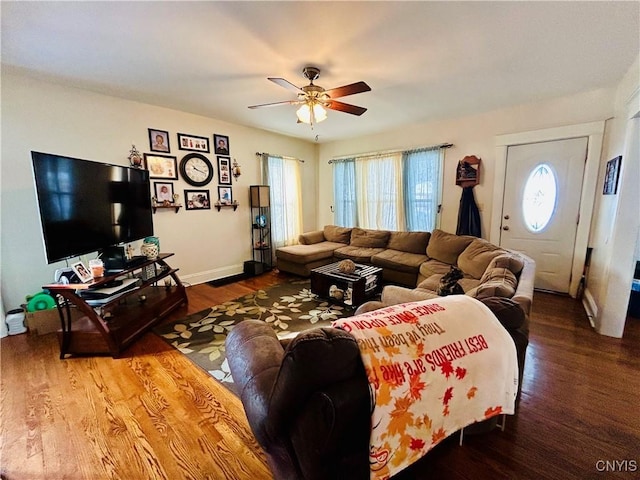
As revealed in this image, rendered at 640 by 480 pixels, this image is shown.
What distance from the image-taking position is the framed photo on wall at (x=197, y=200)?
3871 millimetres

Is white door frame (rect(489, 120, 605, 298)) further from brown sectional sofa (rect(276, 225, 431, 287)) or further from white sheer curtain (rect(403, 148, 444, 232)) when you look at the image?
brown sectional sofa (rect(276, 225, 431, 287))

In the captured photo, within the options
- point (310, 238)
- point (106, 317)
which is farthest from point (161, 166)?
point (310, 238)

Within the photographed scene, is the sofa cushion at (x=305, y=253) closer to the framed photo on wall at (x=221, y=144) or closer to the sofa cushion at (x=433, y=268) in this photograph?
the sofa cushion at (x=433, y=268)

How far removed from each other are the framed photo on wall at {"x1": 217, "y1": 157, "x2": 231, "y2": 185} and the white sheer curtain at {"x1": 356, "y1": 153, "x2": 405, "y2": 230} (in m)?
2.40

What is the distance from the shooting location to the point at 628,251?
7.61 feet

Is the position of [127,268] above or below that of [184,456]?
above

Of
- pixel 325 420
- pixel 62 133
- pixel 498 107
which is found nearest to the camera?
pixel 325 420

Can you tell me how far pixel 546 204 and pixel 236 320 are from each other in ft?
13.5

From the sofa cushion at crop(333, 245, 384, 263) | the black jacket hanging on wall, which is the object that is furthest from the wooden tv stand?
the black jacket hanging on wall

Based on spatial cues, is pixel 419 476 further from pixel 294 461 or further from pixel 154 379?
pixel 154 379

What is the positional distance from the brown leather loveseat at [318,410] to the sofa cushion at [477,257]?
2.41 metres

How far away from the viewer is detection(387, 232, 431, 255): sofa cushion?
13.2 feet

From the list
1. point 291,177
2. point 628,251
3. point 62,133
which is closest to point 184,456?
point 62,133

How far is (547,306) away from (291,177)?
4.40 meters
